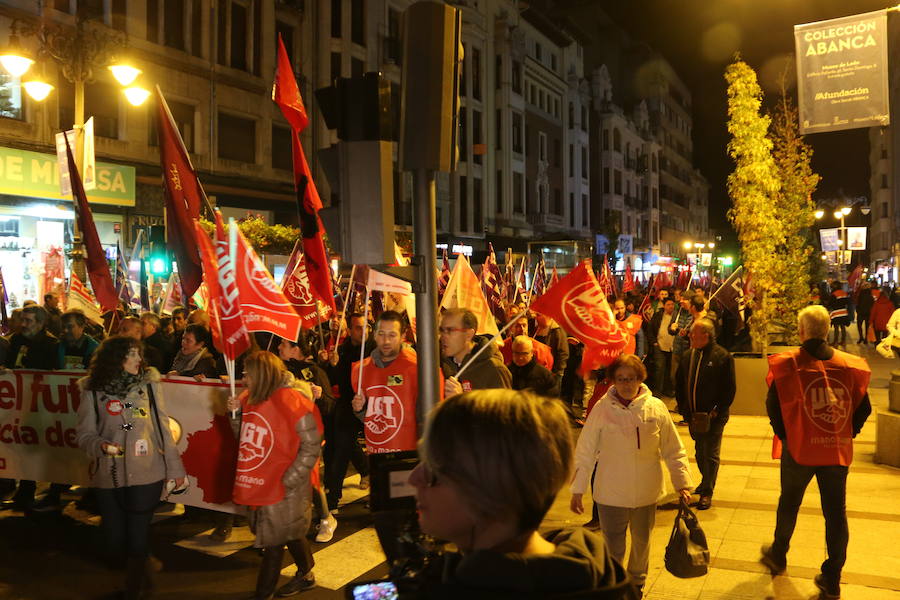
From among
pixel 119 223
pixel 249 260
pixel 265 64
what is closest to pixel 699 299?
pixel 249 260

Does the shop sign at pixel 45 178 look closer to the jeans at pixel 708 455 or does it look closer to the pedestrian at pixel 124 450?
the pedestrian at pixel 124 450

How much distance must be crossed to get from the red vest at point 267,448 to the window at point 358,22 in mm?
31546

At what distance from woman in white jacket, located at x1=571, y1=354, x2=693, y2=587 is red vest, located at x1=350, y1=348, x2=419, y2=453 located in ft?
4.49

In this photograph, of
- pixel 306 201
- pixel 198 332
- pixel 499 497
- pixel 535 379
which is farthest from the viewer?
pixel 535 379

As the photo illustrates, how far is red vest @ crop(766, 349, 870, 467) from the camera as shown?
5332 millimetres

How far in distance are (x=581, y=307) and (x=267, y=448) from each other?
3364mm

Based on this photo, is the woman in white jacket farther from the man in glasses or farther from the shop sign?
the shop sign

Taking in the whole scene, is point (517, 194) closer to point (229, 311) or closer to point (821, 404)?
point (229, 311)

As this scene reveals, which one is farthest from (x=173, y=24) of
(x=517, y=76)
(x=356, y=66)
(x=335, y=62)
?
(x=517, y=76)

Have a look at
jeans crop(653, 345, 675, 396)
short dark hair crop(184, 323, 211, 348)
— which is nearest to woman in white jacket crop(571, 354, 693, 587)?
short dark hair crop(184, 323, 211, 348)

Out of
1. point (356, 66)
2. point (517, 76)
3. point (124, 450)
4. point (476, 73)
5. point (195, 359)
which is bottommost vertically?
point (124, 450)

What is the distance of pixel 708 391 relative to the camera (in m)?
8.06

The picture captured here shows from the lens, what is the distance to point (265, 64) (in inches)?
1147

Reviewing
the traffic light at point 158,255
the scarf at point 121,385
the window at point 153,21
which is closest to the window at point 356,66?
the window at point 153,21
